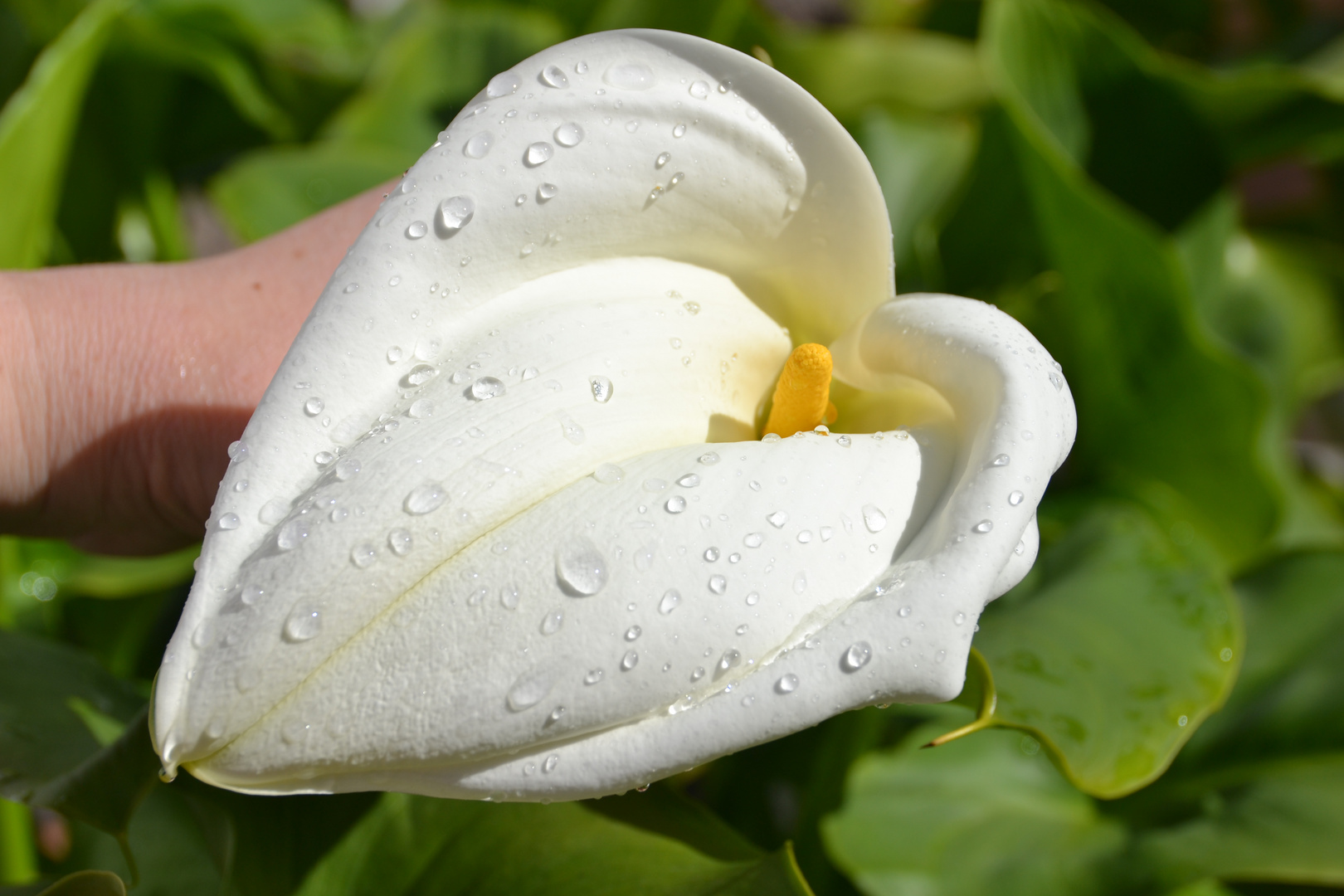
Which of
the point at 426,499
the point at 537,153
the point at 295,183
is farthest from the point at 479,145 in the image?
the point at 295,183

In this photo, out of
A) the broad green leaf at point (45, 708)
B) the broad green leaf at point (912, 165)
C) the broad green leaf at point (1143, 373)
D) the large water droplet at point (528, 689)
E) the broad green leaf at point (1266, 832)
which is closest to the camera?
the large water droplet at point (528, 689)

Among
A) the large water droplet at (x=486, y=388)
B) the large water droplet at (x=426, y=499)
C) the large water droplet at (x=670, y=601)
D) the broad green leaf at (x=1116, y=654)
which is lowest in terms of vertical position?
the broad green leaf at (x=1116, y=654)

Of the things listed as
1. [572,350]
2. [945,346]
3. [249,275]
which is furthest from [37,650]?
[945,346]

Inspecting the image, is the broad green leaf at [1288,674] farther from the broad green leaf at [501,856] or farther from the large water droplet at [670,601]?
the large water droplet at [670,601]

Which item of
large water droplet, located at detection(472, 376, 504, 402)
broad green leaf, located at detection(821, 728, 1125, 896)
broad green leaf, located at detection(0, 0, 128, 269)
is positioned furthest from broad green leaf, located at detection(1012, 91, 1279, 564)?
broad green leaf, located at detection(0, 0, 128, 269)

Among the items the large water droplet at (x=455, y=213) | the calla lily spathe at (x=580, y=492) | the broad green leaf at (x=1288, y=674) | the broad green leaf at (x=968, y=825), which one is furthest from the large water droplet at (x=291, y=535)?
the broad green leaf at (x=1288, y=674)

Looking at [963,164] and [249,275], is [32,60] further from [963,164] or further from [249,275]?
[963,164]

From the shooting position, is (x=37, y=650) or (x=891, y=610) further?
(x=37, y=650)

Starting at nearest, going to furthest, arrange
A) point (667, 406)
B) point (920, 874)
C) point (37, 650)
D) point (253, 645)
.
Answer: point (253, 645) < point (667, 406) < point (37, 650) < point (920, 874)
